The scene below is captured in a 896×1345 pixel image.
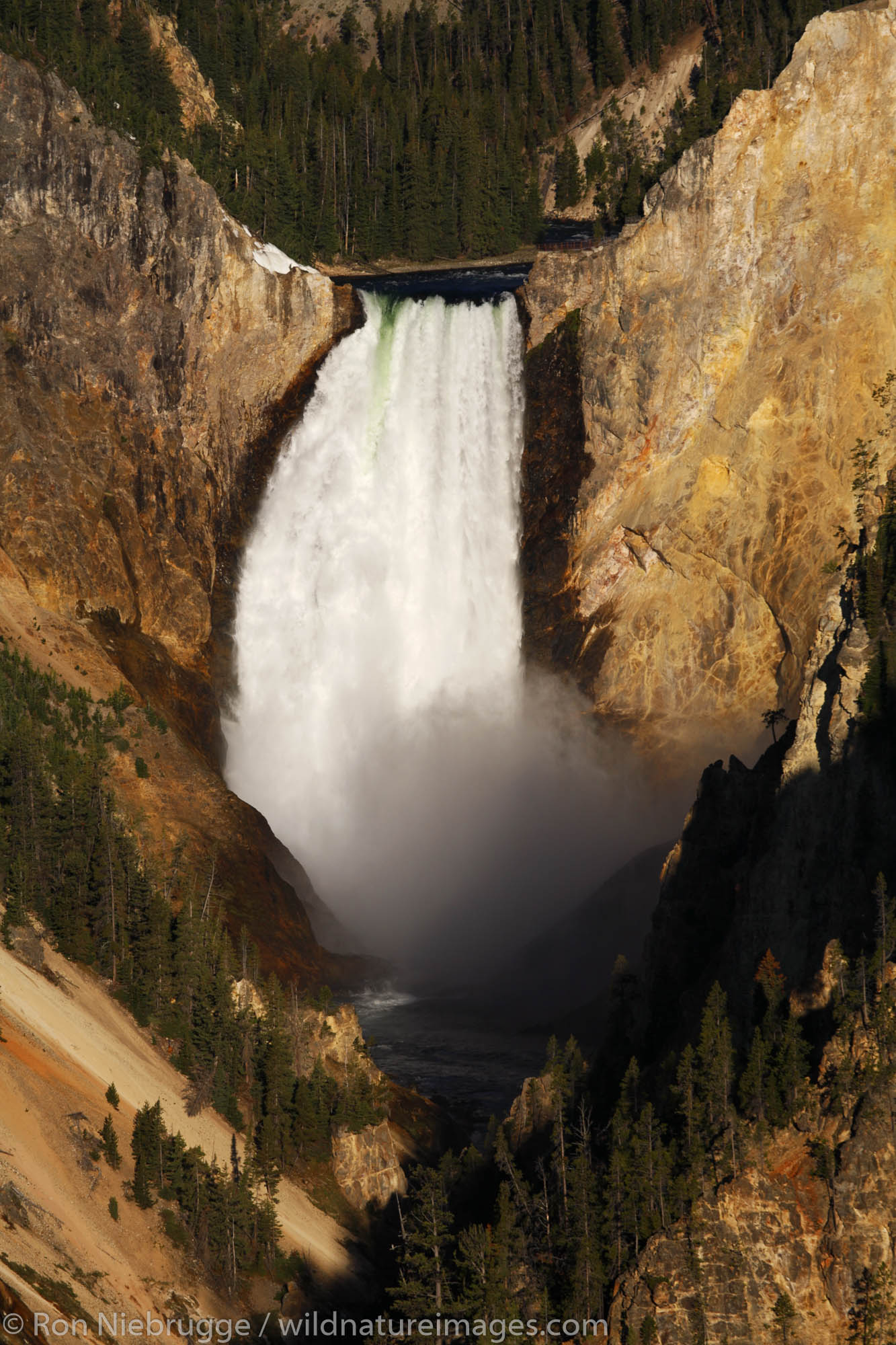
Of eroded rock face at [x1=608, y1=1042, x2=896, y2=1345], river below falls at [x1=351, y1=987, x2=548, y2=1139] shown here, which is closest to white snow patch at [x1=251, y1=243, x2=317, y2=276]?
river below falls at [x1=351, y1=987, x2=548, y2=1139]

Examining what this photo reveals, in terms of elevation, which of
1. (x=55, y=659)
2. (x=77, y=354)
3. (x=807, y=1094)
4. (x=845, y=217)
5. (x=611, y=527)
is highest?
(x=845, y=217)

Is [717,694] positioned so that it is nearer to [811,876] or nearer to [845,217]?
[845,217]

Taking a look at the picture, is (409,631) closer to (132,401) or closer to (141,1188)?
(132,401)

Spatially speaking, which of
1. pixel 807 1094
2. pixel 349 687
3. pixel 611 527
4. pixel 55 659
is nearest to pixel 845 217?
pixel 611 527

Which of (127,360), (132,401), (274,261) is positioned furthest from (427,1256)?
(274,261)

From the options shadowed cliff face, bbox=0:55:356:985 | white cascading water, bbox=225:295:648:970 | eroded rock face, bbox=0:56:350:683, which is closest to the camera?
shadowed cliff face, bbox=0:55:356:985

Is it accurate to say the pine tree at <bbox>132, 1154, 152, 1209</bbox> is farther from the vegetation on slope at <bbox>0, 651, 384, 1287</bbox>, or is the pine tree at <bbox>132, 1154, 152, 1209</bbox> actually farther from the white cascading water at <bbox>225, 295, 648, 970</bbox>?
the white cascading water at <bbox>225, 295, 648, 970</bbox>

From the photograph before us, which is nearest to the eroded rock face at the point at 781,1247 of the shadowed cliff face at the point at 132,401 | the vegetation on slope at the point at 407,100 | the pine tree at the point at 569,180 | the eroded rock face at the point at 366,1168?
the eroded rock face at the point at 366,1168

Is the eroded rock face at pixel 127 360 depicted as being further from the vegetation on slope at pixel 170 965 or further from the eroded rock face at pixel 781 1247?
the eroded rock face at pixel 781 1247
